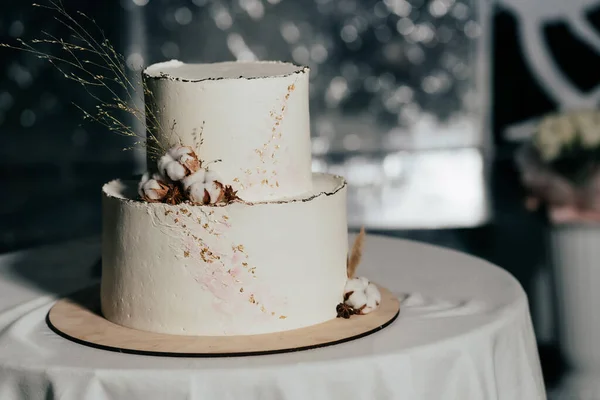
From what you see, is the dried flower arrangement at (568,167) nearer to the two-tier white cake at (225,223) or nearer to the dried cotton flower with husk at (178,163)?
the two-tier white cake at (225,223)

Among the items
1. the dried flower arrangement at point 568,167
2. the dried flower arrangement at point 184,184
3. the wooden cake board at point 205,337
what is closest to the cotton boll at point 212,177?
the dried flower arrangement at point 184,184

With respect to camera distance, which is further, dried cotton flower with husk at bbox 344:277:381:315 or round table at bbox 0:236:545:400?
dried cotton flower with husk at bbox 344:277:381:315

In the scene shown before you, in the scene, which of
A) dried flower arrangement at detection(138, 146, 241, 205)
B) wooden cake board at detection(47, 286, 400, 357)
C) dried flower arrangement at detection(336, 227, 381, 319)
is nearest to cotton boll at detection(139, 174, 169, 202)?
dried flower arrangement at detection(138, 146, 241, 205)

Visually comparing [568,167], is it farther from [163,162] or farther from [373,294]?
[163,162]

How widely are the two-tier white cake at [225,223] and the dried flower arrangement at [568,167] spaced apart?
1959 mm

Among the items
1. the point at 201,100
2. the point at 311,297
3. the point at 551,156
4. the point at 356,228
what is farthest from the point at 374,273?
the point at 356,228

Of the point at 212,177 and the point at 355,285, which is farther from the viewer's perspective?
the point at 355,285

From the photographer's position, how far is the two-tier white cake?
1483 mm

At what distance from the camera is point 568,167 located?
3.40 meters

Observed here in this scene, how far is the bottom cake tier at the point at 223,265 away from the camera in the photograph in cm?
148

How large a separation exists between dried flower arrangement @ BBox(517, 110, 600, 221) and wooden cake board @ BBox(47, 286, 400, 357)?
1891 millimetres

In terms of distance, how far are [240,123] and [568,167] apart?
215 cm

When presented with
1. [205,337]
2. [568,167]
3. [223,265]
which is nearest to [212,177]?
[223,265]

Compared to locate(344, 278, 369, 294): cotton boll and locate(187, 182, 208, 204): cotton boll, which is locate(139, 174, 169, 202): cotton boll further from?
locate(344, 278, 369, 294): cotton boll
